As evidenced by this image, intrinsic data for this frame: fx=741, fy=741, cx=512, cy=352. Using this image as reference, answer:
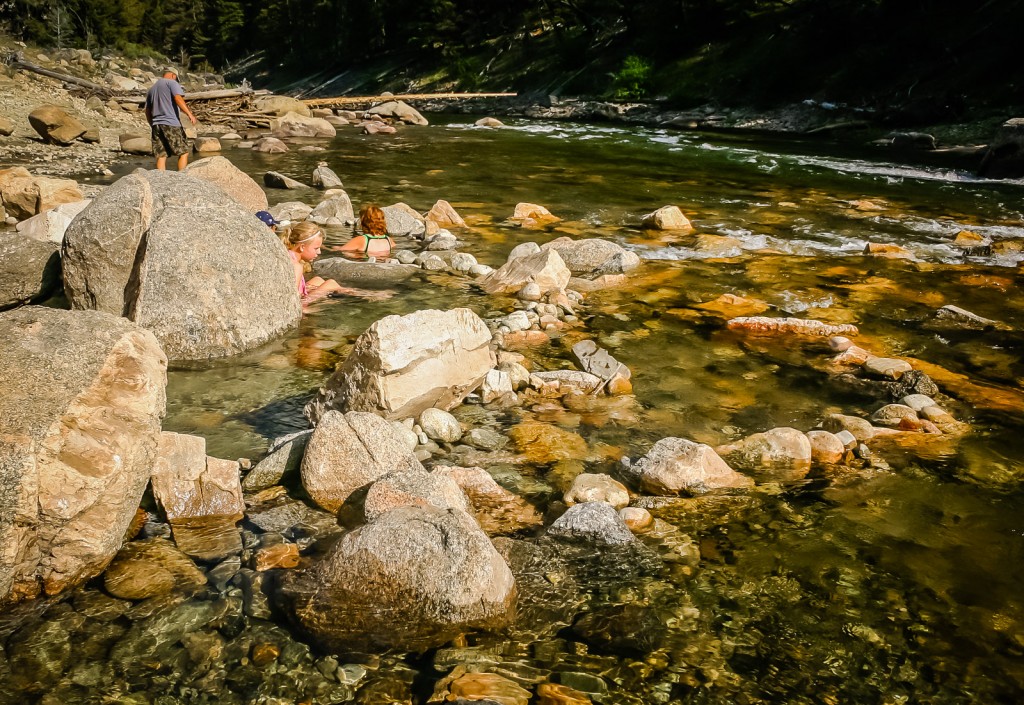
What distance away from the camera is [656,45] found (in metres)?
46.5

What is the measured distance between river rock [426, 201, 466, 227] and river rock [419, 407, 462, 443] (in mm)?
7456

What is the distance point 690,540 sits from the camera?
4336 millimetres

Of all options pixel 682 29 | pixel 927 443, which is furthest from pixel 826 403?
pixel 682 29

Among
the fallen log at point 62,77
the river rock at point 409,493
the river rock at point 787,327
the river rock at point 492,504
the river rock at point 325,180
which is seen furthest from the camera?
the fallen log at point 62,77

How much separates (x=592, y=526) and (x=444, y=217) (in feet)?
29.8

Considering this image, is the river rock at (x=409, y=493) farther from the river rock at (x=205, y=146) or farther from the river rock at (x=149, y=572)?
the river rock at (x=205, y=146)

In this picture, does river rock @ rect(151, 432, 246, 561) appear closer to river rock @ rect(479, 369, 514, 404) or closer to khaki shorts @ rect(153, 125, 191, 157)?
river rock @ rect(479, 369, 514, 404)

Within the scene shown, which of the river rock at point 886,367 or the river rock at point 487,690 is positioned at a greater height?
the river rock at point 886,367

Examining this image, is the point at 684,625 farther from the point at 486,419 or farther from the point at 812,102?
the point at 812,102

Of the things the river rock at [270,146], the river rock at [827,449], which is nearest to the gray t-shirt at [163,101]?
the river rock at [270,146]

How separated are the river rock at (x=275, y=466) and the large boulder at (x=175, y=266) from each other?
2210 millimetres

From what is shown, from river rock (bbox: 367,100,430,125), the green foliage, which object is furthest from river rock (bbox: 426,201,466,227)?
the green foliage

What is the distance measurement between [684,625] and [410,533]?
142 centimetres

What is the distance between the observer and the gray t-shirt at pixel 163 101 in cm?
1420
